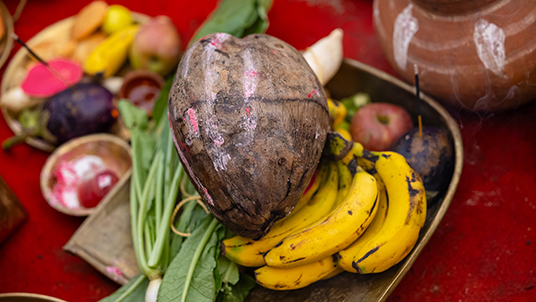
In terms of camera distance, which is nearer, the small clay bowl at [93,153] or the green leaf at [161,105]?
the green leaf at [161,105]

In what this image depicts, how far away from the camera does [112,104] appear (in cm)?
161

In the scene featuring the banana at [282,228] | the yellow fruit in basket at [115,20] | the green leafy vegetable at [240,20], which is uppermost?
the yellow fruit in basket at [115,20]

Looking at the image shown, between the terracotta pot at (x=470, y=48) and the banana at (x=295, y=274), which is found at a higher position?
the terracotta pot at (x=470, y=48)

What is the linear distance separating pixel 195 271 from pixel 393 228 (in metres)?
0.53

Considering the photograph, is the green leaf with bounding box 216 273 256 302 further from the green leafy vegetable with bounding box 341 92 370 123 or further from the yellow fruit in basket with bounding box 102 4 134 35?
the yellow fruit in basket with bounding box 102 4 134 35

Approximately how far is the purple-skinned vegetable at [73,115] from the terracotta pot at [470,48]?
1.26 metres

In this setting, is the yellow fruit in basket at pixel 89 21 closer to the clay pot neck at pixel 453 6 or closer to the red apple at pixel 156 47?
the red apple at pixel 156 47

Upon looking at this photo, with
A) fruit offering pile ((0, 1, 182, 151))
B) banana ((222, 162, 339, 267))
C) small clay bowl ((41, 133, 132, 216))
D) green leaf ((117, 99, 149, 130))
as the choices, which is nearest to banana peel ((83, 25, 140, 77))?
fruit offering pile ((0, 1, 182, 151))

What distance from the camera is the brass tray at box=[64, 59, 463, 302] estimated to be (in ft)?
2.93

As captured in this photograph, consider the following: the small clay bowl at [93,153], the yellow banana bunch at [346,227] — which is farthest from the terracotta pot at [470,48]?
the small clay bowl at [93,153]

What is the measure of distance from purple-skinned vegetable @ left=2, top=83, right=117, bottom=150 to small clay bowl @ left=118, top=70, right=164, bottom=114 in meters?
0.08

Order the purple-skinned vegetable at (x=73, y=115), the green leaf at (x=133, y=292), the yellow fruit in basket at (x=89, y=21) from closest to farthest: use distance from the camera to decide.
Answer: the green leaf at (x=133, y=292), the purple-skinned vegetable at (x=73, y=115), the yellow fruit in basket at (x=89, y=21)

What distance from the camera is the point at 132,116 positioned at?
1.30 meters

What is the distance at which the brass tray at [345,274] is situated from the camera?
2.93 ft
